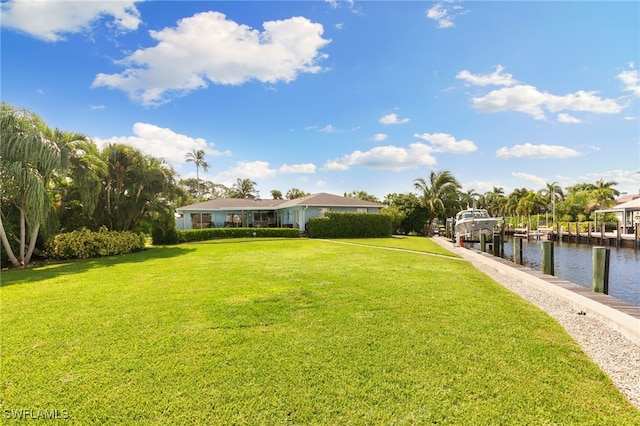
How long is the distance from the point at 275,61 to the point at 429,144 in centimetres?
1665

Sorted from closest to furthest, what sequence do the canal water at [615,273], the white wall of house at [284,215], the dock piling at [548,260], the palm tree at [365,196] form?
the canal water at [615,273], the dock piling at [548,260], the white wall of house at [284,215], the palm tree at [365,196]

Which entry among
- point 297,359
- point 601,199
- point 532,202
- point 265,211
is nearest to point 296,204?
point 265,211

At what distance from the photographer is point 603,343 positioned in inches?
189

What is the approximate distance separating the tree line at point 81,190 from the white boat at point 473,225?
726 cm

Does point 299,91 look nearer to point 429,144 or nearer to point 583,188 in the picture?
point 429,144

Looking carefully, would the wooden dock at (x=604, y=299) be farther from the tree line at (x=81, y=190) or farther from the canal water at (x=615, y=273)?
the tree line at (x=81, y=190)

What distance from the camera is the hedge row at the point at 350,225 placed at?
88.0ft

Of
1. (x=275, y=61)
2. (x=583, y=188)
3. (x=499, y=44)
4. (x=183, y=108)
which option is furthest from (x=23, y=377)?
(x=583, y=188)

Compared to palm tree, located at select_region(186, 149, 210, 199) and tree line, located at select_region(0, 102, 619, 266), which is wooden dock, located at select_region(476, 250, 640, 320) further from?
palm tree, located at select_region(186, 149, 210, 199)

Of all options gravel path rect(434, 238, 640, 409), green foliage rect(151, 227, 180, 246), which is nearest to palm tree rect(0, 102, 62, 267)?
green foliage rect(151, 227, 180, 246)

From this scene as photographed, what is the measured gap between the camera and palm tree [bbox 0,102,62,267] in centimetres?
1196

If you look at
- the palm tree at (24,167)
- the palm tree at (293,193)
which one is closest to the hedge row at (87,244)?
the palm tree at (24,167)

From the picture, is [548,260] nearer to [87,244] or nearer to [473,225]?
[473,225]

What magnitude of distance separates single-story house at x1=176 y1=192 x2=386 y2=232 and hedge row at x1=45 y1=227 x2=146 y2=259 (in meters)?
13.8
